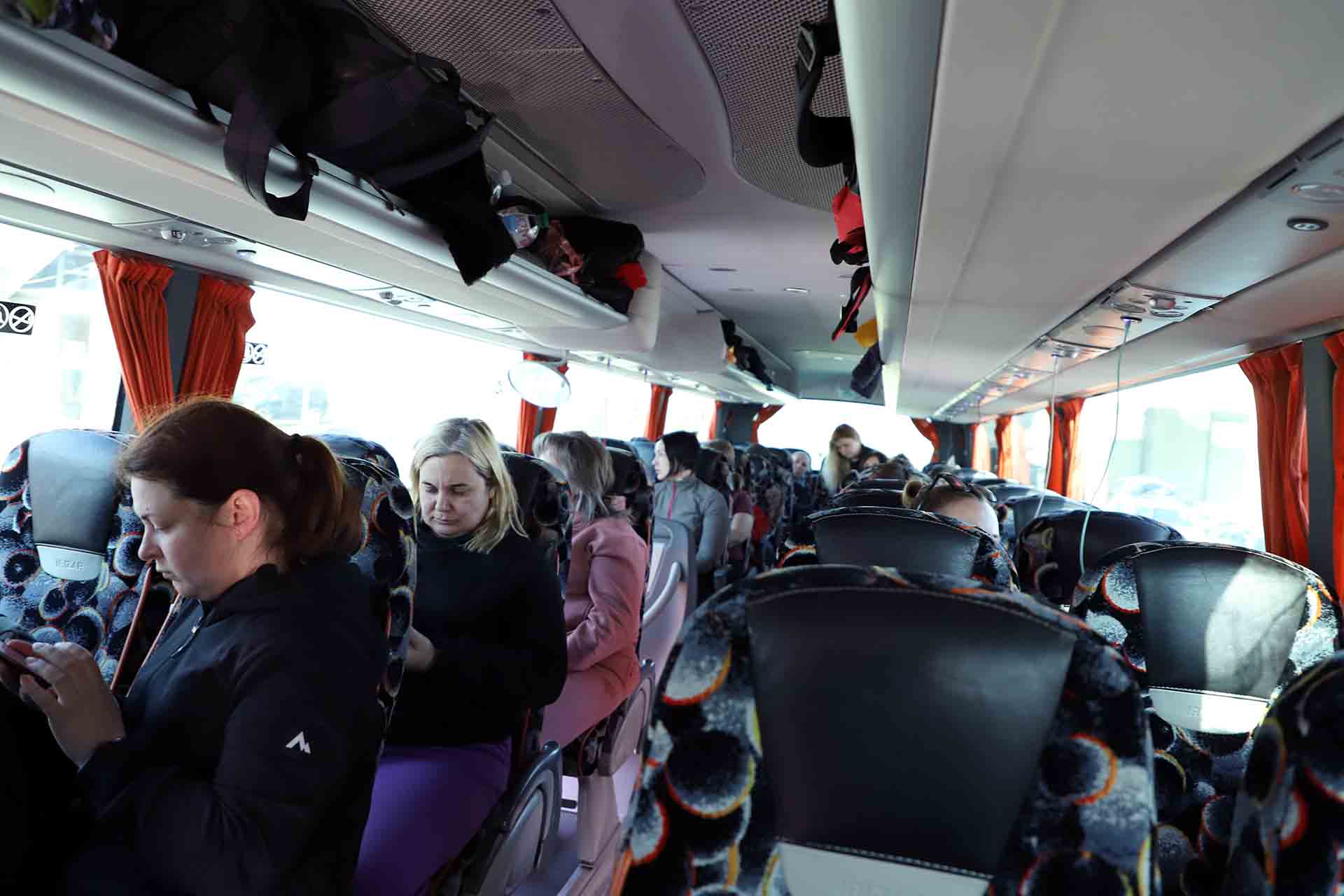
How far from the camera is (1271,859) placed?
3.59 feet

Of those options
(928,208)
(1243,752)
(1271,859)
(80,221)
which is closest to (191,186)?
(80,221)

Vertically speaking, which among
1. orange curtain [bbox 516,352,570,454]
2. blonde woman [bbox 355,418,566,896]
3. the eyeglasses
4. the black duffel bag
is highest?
the black duffel bag

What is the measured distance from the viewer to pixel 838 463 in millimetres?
9406

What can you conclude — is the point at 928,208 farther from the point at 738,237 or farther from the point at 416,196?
the point at 738,237

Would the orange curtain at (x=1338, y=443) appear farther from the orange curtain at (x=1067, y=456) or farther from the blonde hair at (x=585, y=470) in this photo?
the orange curtain at (x=1067, y=456)

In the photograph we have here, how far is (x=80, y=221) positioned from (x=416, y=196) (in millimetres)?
1274

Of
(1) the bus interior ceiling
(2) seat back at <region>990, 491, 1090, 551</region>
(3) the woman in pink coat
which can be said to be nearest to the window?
(1) the bus interior ceiling

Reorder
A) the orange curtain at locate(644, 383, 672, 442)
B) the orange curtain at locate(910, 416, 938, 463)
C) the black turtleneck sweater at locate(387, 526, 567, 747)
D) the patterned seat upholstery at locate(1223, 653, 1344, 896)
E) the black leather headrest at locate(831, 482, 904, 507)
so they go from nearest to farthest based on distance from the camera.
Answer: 1. the patterned seat upholstery at locate(1223, 653, 1344, 896)
2. the black turtleneck sweater at locate(387, 526, 567, 747)
3. the black leather headrest at locate(831, 482, 904, 507)
4. the orange curtain at locate(644, 383, 672, 442)
5. the orange curtain at locate(910, 416, 938, 463)

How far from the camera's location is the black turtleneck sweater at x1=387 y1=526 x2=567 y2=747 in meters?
2.61

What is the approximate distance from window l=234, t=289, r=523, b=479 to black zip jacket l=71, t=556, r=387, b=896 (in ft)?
7.13

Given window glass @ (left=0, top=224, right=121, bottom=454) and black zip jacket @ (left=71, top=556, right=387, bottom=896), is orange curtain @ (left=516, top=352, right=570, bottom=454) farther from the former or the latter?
black zip jacket @ (left=71, top=556, right=387, bottom=896)

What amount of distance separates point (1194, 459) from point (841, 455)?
11.9 ft

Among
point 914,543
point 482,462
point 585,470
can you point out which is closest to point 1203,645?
point 914,543

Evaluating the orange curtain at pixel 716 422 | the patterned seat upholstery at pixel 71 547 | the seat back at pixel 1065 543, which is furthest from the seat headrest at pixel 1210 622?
the orange curtain at pixel 716 422
